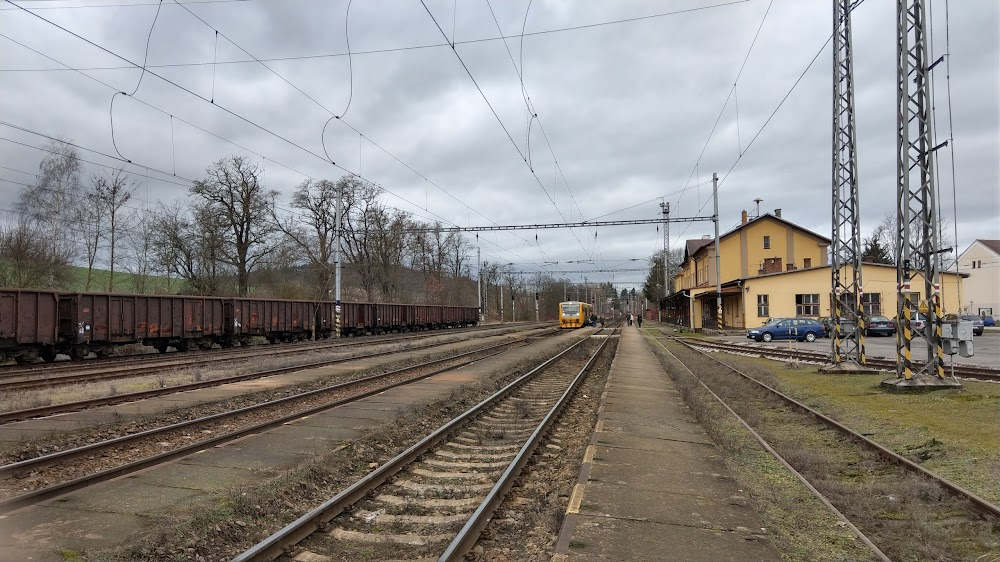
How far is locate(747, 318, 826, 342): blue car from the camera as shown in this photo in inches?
1385

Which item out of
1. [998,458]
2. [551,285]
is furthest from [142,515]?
[551,285]

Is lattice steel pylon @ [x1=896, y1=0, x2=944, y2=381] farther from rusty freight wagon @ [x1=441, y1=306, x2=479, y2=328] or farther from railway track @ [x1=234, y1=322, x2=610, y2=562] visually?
rusty freight wagon @ [x1=441, y1=306, x2=479, y2=328]

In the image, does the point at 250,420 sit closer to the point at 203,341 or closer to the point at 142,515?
the point at 142,515

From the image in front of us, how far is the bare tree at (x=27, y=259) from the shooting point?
28719 mm

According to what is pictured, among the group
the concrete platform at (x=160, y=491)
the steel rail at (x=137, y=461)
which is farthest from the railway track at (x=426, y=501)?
the steel rail at (x=137, y=461)

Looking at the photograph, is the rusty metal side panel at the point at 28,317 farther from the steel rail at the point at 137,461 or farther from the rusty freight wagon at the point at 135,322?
the steel rail at the point at 137,461

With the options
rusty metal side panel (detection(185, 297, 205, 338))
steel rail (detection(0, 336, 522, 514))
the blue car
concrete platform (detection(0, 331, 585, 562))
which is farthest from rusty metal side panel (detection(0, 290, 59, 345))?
the blue car

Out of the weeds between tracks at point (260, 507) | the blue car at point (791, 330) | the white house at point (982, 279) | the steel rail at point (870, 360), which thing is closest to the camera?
the weeds between tracks at point (260, 507)

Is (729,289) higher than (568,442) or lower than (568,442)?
higher

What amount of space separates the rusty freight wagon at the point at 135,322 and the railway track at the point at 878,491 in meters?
21.1

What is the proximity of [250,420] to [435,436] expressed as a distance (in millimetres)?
3547

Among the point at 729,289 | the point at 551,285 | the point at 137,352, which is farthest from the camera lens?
the point at 551,285

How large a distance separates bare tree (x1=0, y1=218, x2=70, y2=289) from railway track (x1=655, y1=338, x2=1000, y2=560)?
3257 centimetres

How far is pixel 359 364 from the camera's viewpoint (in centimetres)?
1975
